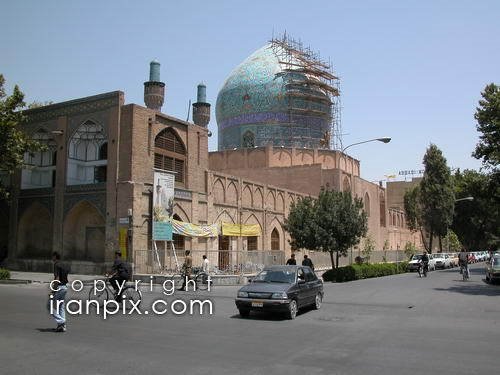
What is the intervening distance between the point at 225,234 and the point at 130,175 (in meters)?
8.81

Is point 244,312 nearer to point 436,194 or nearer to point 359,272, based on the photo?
point 359,272

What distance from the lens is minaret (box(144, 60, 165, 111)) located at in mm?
31812

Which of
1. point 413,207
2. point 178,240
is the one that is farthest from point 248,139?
point 178,240

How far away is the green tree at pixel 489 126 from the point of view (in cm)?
2078

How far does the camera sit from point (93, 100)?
27.0 meters

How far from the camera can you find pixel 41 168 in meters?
30.9

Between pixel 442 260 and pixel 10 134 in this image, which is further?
pixel 442 260

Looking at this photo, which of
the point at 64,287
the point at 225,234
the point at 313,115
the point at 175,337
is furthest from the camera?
the point at 313,115

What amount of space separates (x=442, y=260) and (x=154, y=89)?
27555mm

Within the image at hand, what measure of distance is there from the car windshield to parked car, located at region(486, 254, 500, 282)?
1524 cm

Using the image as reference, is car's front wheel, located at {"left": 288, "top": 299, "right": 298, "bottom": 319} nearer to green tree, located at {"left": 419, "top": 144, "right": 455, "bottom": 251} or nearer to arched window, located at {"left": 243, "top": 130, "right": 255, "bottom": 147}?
arched window, located at {"left": 243, "top": 130, "right": 255, "bottom": 147}

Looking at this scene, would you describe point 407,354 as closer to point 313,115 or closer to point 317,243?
point 317,243

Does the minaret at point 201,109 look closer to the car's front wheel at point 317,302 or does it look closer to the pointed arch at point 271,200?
the pointed arch at point 271,200

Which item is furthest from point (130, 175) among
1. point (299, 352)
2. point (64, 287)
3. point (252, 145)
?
point (252, 145)
